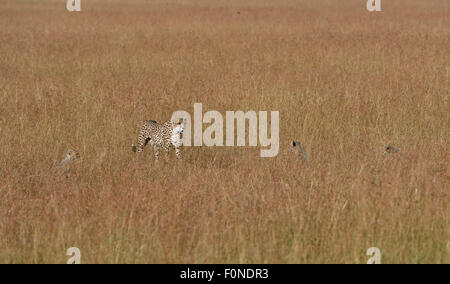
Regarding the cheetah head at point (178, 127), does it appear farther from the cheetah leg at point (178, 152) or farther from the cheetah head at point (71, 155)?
the cheetah head at point (71, 155)

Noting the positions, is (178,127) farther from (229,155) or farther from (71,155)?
(71,155)

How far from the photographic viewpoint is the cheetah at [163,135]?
6.30 m

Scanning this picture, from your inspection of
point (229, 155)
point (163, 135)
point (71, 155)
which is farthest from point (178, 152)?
point (71, 155)

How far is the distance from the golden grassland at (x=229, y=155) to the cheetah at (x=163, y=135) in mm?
176

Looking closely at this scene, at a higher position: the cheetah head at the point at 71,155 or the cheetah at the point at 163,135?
the cheetah at the point at 163,135

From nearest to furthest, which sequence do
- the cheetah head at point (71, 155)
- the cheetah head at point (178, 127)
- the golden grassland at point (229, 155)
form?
the golden grassland at point (229, 155)
the cheetah head at point (71, 155)
the cheetah head at point (178, 127)

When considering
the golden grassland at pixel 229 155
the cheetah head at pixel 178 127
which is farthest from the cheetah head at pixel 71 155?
the cheetah head at pixel 178 127

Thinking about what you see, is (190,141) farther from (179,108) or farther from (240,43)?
(240,43)

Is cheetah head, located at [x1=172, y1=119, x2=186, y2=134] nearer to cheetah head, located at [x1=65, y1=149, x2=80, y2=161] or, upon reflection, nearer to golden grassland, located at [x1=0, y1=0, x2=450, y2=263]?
golden grassland, located at [x1=0, y1=0, x2=450, y2=263]

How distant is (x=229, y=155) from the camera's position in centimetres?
673

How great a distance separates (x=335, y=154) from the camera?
6.25m

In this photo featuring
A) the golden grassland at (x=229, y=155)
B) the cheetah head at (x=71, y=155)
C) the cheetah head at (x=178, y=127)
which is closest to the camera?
the golden grassland at (x=229, y=155)

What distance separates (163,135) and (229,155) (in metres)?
0.78

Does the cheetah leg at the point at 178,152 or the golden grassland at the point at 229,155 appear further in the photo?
the cheetah leg at the point at 178,152
